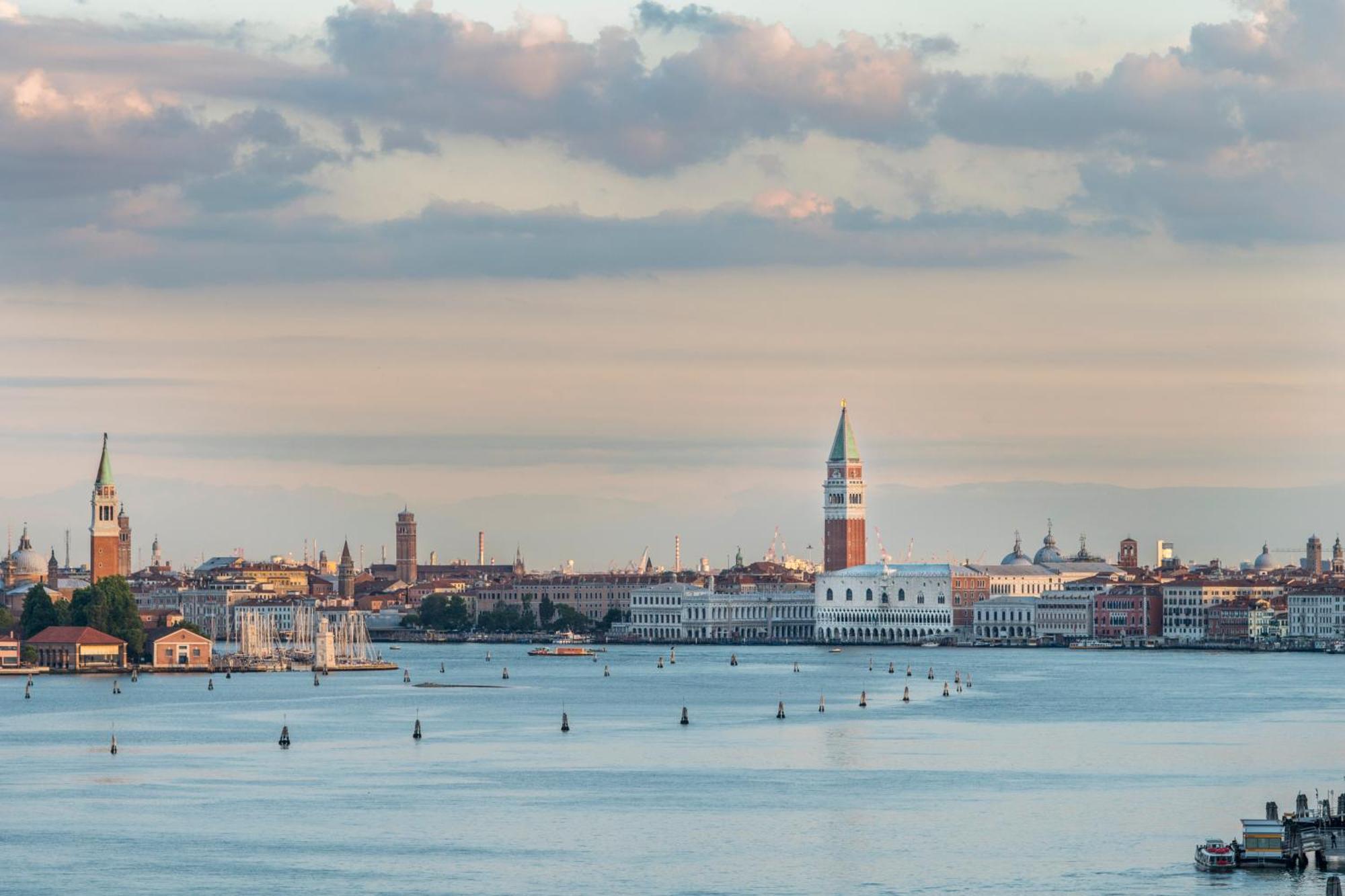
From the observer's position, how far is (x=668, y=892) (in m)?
30.3

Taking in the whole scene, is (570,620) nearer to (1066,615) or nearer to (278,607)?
(278,607)

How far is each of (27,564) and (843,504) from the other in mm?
55627

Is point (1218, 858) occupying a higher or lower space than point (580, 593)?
lower

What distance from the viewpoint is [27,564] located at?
17475cm

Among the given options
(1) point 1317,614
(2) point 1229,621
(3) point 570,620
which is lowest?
(2) point 1229,621

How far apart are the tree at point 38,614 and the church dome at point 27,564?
276ft

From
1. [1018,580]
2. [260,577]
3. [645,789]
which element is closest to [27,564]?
[260,577]

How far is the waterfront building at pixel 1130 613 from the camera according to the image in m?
133

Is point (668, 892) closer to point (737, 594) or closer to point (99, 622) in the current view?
point (99, 622)

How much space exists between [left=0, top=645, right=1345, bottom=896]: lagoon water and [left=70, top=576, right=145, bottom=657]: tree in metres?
11.2

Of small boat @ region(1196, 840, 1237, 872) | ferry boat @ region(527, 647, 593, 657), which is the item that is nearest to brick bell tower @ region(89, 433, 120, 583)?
ferry boat @ region(527, 647, 593, 657)

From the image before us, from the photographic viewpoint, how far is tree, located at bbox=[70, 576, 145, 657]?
82250 mm

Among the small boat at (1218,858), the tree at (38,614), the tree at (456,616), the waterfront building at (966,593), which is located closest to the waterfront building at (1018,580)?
the waterfront building at (966,593)

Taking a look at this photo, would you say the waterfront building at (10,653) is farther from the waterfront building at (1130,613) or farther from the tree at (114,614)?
the waterfront building at (1130,613)
